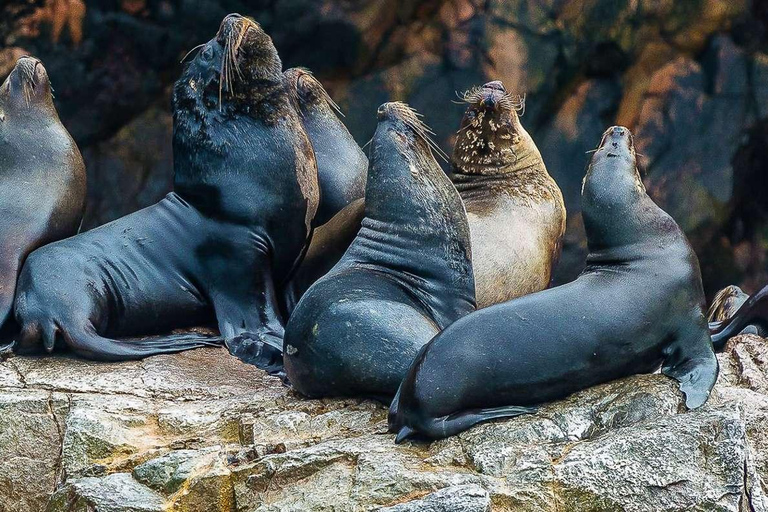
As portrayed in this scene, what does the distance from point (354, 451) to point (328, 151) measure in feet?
11.4

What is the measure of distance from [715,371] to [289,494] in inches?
67.8

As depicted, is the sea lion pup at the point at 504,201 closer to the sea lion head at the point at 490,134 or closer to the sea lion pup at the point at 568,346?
the sea lion head at the point at 490,134

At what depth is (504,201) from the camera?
8062 millimetres

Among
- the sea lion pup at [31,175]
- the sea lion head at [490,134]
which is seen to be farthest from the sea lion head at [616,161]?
the sea lion pup at [31,175]

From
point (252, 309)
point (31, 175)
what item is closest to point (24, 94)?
point (31, 175)

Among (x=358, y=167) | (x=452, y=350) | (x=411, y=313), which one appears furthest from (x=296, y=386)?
(x=358, y=167)

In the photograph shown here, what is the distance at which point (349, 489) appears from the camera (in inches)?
194

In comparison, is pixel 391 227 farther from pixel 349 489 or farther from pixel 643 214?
pixel 349 489

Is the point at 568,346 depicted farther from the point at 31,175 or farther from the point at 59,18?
the point at 59,18

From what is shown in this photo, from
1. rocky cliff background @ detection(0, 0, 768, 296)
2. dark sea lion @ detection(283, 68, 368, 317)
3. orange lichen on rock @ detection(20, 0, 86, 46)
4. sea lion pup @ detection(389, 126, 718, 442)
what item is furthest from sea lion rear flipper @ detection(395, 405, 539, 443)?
orange lichen on rock @ detection(20, 0, 86, 46)

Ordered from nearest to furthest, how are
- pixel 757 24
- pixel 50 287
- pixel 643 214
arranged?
pixel 643 214, pixel 50 287, pixel 757 24

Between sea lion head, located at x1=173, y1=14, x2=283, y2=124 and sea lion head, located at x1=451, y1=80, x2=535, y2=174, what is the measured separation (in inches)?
51.0

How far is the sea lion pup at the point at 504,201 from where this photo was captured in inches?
300

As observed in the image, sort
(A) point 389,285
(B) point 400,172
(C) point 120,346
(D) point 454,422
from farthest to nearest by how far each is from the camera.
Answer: (C) point 120,346
(B) point 400,172
(A) point 389,285
(D) point 454,422
